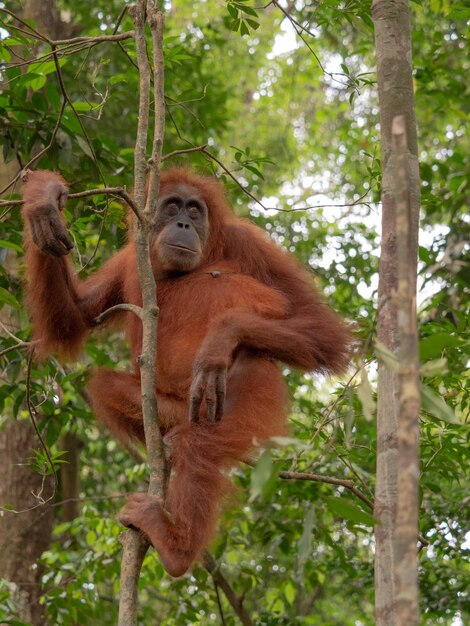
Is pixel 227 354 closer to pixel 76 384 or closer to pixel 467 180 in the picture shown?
pixel 76 384

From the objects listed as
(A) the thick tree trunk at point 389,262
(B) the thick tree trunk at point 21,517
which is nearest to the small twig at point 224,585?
(B) the thick tree trunk at point 21,517

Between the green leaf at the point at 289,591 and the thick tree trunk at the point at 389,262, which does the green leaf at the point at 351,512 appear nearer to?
the thick tree trunk at the point at 389,262

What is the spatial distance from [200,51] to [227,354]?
5.61 meters

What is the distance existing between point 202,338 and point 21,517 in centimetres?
336

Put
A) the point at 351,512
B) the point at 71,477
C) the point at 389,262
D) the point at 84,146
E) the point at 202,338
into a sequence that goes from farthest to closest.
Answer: the point at 71,477 → the point at 84,146 → the point at 202,338 → the point at 389,262 → the point at 351,512

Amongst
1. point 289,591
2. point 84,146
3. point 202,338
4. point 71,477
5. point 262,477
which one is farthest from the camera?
point 71,477

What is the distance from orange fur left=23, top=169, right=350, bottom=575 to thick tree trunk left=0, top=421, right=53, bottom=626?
2574 millimetres

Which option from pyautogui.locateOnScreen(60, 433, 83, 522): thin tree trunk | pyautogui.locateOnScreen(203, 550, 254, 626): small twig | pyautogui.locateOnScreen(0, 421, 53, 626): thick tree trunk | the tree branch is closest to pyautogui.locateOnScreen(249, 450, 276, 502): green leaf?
the tree branch

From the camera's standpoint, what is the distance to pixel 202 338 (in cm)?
381

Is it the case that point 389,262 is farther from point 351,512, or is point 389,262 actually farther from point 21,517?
point 21,517

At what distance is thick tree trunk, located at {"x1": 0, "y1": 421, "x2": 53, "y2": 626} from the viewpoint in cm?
632

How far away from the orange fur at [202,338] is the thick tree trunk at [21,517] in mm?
2574

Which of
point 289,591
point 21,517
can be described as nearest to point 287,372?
point 289,591

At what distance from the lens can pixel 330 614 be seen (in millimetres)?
8508
